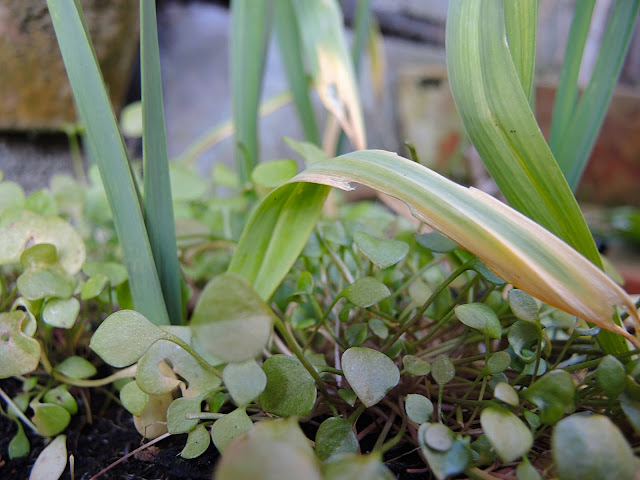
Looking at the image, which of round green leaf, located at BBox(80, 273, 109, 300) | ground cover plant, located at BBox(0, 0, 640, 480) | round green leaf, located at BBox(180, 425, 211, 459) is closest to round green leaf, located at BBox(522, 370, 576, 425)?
ground cover plant, located at BBox(0, 0, 640, 480)

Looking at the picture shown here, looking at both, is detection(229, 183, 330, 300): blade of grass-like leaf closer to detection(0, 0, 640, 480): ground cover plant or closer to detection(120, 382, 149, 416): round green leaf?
detection(0, 0, 640, 480): ground cover plant

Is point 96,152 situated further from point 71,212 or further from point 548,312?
point 548,312

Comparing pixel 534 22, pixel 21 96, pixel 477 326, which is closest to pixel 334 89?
pixel 534 22

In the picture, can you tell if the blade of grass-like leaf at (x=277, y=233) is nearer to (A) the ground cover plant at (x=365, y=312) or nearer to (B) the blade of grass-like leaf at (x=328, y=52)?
(A) the ground cover plant at (x=365, y=312)

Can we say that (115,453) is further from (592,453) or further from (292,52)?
(292,52)

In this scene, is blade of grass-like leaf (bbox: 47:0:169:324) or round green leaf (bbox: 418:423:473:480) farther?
blade of grass-like leaf (bbox: 47:0:169:324)
